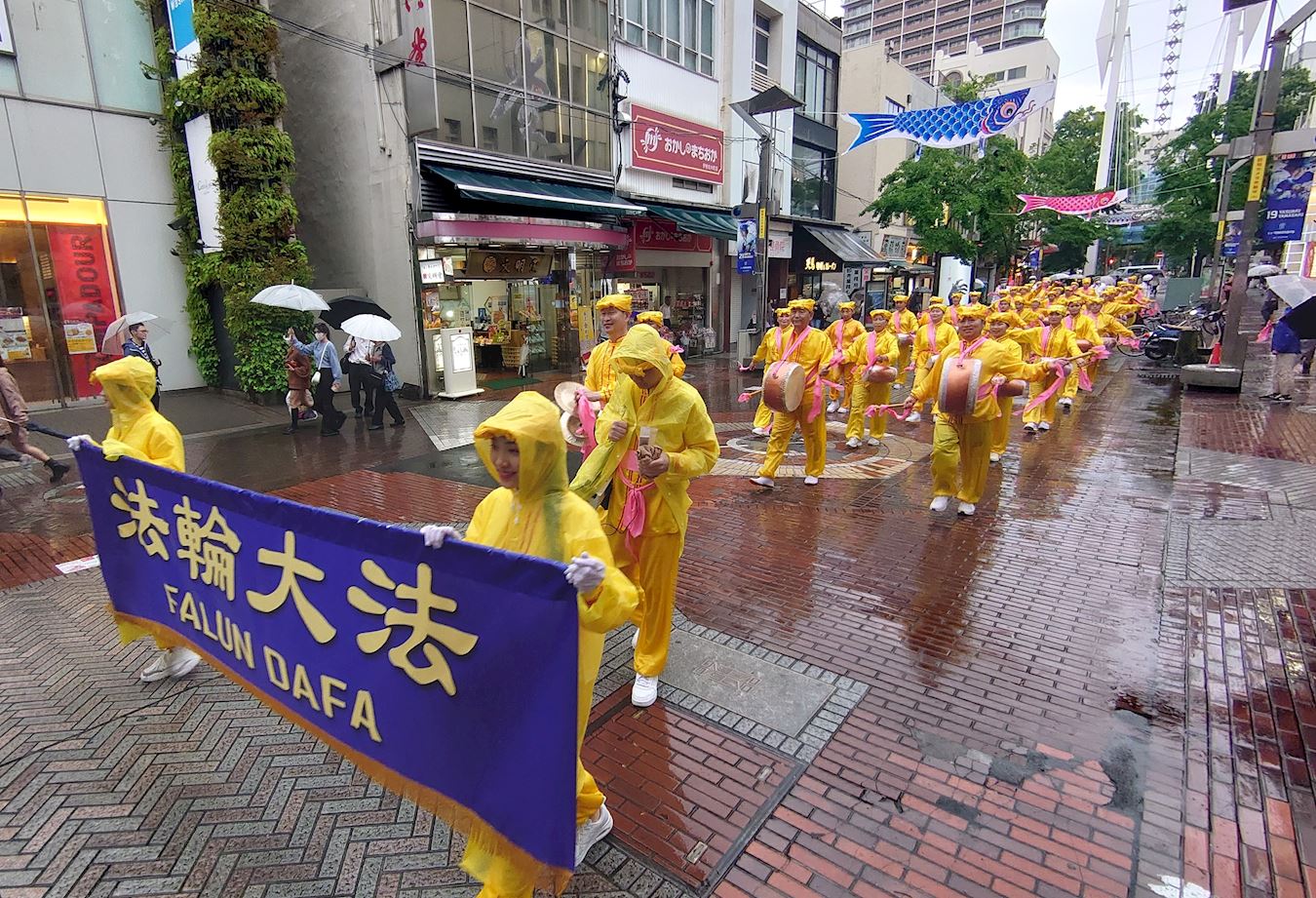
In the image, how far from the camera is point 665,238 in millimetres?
19609

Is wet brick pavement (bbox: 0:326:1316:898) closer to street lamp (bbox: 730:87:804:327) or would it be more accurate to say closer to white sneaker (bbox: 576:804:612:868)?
white sneaker (bbox: 576:804:612:868)

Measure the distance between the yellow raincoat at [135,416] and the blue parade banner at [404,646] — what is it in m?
1.00

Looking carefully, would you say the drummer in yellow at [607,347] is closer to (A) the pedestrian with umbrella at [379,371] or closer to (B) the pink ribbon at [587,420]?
(B) the pink ribbon at [587,420]

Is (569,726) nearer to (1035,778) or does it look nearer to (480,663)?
(480,663)

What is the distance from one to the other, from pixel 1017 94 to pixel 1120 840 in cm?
1338

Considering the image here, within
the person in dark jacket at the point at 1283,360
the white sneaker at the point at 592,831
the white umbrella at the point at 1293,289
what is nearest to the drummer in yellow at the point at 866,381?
the person in dark jacket at the point at 1283,360

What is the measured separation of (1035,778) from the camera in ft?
11.0

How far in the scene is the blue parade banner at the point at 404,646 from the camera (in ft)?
7.05

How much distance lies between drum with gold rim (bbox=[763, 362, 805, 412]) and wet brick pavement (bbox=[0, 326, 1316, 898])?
131 centimetres

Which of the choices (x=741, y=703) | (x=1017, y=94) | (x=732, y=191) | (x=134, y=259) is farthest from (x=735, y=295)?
(x=741, y=703)

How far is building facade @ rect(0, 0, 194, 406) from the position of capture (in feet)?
37.3

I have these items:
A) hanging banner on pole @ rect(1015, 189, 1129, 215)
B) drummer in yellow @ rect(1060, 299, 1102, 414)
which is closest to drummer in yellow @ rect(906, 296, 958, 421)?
drummer in yellow @ rect(1060, 299, 1102, 414)

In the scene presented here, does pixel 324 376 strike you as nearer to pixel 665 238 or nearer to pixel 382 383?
pixel 382 383

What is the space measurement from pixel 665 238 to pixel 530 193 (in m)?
6.04
